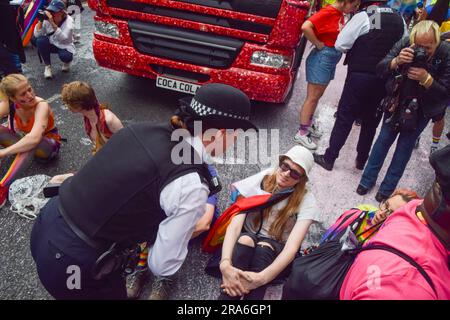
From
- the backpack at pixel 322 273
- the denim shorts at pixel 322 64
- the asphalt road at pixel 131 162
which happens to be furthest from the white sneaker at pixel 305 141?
the backpack at pixel 322 273

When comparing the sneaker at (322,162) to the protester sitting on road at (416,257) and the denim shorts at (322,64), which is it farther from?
the protester sitting on road at (416,257)

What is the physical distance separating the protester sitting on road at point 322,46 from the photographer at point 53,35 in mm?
3529

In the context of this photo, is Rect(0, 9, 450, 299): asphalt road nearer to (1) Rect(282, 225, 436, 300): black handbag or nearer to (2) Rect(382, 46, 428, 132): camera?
(1) Rect(282, 225, 436, 300): black handbag

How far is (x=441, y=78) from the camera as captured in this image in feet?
8.84

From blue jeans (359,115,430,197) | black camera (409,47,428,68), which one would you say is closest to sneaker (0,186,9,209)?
blue jeans (359,115,430,197)

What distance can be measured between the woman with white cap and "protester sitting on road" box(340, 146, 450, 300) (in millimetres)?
976

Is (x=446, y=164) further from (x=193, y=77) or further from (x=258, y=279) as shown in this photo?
(x=193, y=77)

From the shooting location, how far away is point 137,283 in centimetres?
234

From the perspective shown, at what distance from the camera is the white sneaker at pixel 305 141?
13.5ft

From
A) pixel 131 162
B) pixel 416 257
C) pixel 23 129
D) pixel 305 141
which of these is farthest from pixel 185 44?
pixel 416 257

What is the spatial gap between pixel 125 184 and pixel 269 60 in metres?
2.88

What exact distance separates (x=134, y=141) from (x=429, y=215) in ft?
3.81

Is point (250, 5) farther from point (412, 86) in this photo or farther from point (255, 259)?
point (255, 259)
